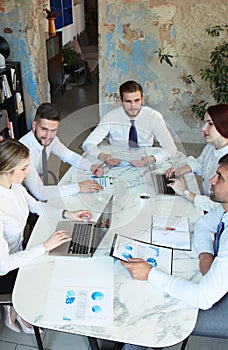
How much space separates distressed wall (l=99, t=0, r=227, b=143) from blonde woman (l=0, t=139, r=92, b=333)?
293cm

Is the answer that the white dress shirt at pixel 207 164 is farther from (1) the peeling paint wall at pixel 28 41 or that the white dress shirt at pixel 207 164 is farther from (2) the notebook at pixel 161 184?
(1) the peeling paint wall at pixel 28 41

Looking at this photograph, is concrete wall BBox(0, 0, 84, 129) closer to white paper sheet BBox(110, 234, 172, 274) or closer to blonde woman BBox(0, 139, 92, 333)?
blonde woman BBox(0, 139, 92, 333)

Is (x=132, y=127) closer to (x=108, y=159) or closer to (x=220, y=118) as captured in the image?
(x=108, y=159)

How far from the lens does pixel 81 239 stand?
182 centimetres

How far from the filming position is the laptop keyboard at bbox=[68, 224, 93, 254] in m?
1.75

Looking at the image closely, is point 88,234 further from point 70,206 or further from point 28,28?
point 28,28

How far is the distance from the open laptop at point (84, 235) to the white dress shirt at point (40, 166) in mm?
348

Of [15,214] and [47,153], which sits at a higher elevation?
[15,214]

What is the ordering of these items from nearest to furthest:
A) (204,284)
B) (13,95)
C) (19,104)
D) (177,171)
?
(204,284) < (177,171) < (13,95) < (19,104)

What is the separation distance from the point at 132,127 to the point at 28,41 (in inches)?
92.9

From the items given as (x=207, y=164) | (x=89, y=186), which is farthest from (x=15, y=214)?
(x=207, y=164)

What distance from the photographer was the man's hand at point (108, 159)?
267 cm

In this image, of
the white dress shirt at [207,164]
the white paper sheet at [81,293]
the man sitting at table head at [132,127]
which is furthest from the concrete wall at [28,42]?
the white paper sheet at [81,293]

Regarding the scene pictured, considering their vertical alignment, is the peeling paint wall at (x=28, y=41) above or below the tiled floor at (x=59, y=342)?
above
